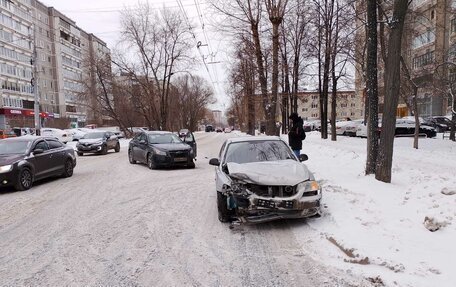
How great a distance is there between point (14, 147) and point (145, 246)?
783 centimetres

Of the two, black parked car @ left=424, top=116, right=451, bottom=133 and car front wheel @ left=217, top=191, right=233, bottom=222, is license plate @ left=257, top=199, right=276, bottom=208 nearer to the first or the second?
car front wheel @ left=217, top=191, right=233, bottom=222

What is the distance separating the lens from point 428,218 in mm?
5590

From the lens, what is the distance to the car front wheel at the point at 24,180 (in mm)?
10525

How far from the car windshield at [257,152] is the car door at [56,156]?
695 cm

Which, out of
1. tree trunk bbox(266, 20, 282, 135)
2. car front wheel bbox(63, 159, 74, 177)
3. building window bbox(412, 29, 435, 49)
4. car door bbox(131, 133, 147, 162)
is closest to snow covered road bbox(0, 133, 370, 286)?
car front wheel bbox(63, 159, 74, 177)

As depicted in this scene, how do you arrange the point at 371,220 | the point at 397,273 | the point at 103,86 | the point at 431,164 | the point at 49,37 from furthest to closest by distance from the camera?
the point at 49,37, the point at 103,86, the point at 431,164, the point at 371,220, the point at 397,273

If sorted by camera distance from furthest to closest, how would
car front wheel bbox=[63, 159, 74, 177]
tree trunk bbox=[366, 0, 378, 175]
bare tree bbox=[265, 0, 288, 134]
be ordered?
bare tree bbox=[265, 0, 288, 134] → car front wheel bbox=[63, 159, 74, 177] → tree trunk bbox=[366, 0, 378, 175]

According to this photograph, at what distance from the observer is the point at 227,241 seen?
579 cm

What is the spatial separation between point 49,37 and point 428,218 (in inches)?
3459

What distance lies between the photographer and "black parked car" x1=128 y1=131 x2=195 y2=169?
1528cm

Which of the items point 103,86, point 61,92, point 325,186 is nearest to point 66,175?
point 325,186

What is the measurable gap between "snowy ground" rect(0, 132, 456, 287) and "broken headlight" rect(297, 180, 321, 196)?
518mm

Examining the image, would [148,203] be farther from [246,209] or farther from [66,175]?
[66,175]

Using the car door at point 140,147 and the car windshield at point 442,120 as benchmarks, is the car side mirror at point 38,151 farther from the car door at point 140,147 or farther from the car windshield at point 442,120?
the car windshield at point 442,120
